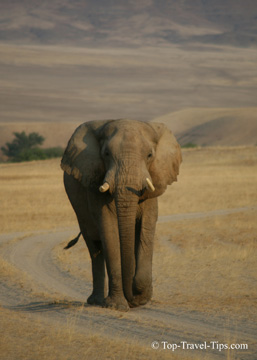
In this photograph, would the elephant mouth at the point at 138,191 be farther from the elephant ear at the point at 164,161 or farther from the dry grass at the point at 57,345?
the dry grass at the point at 57,345

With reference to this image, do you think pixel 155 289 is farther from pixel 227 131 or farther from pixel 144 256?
pixel 227 131

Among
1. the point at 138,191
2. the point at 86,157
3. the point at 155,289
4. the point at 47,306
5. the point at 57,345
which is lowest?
the point at 155,289

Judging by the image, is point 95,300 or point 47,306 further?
point 95,300

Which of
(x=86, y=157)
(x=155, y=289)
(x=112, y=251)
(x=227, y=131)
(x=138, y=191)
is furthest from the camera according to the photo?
(x=227, y=131)

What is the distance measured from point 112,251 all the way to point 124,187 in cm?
118

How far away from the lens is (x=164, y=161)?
12.0 meters

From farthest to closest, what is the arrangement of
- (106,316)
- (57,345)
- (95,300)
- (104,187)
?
(95,300) → (106,316) → (104,187) → (57,345)

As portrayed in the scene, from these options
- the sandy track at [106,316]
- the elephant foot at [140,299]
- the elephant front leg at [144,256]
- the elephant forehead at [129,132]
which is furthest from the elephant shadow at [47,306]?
the elephant forehead at [129,132]

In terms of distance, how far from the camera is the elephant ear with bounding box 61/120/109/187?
462 inches

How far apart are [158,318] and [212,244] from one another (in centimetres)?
1101

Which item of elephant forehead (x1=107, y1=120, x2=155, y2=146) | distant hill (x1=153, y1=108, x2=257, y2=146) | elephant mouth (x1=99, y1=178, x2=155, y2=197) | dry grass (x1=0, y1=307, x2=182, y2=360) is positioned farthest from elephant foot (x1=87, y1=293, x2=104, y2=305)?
distant hill (x1=153, y1=108, x2=257, y2=146)

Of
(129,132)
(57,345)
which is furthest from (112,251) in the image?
(57,345)

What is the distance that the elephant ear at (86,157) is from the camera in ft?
38.5

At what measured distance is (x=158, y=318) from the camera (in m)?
11.2
